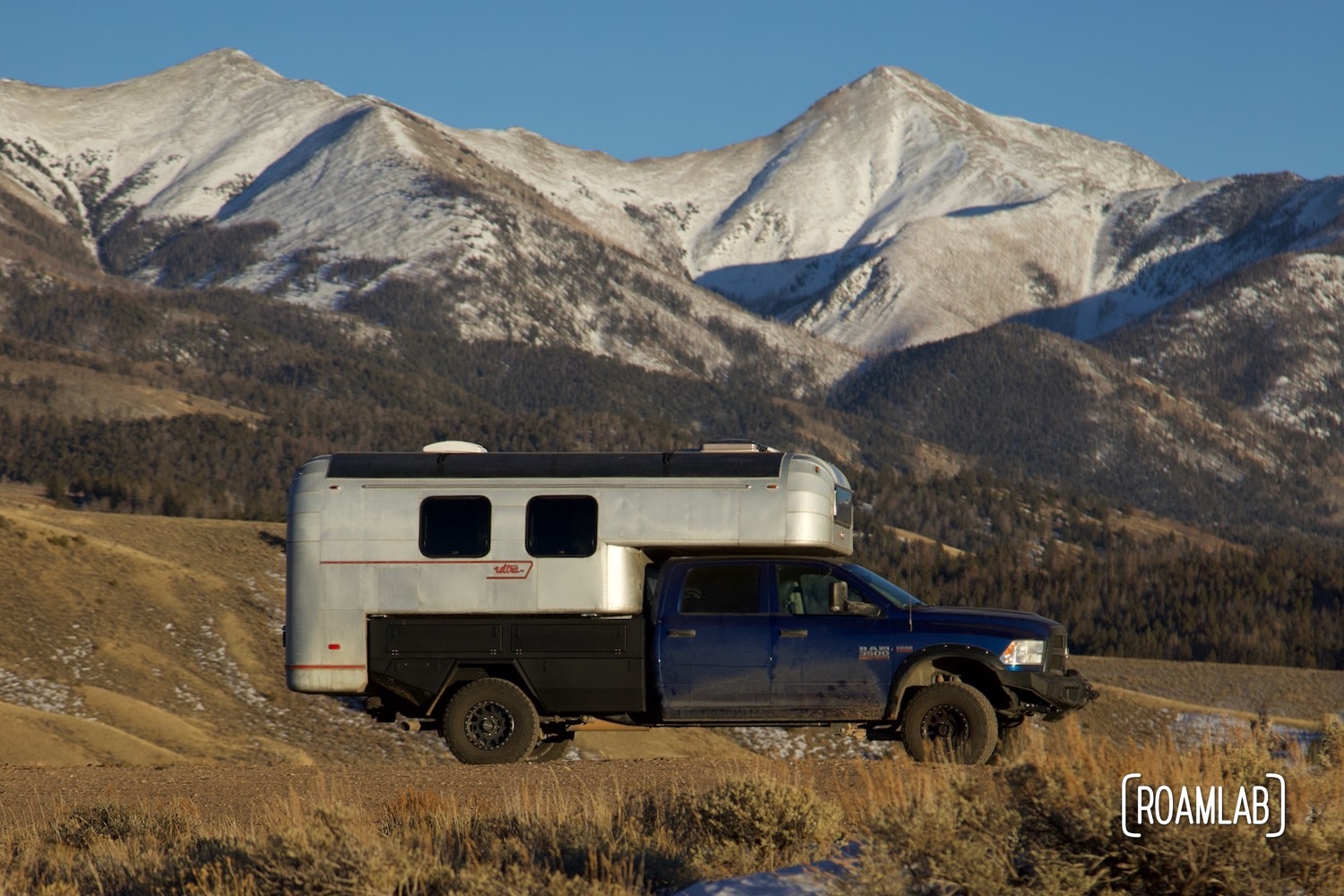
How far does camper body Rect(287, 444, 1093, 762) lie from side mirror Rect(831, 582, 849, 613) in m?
0.03

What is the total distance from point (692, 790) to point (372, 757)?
29212 millimetres

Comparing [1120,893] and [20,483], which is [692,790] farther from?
[20,483]

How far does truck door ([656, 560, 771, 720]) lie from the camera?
15.4 metres

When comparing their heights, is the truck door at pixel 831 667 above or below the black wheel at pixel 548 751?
above

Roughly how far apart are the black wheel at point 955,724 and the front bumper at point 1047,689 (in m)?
0.34

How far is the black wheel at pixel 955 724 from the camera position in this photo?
15109 mm

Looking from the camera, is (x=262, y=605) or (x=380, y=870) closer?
(x=380, y=870)

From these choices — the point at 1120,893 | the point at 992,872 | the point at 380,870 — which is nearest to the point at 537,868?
the point at 380,870

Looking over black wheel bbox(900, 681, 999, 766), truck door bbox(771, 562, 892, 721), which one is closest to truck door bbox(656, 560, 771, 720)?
truck door bbox(771, 562, 892, 721)

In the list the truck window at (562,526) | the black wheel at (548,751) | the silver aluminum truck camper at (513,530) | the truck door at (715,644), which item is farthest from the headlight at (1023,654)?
the black wheel at (548,751)

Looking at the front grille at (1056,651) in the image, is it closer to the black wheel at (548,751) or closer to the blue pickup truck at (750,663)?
the blue pickup truck at (750,663)

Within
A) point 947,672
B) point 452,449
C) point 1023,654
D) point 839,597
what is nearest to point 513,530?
point 452,449

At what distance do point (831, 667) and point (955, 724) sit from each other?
1.31 meters

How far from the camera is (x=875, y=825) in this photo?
8.44 metres
